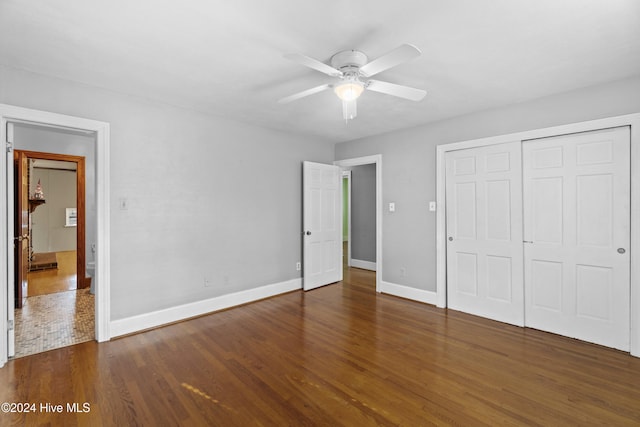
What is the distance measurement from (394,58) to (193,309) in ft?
11.4

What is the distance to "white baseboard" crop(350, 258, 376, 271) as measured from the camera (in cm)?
654

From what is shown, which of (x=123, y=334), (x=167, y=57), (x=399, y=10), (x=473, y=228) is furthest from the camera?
(x=473, y=228)

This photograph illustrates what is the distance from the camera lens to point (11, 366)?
2.52 m

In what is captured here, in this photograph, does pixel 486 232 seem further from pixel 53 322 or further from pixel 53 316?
pixel 53 316

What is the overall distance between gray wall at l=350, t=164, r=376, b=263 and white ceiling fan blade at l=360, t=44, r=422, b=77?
4.48m

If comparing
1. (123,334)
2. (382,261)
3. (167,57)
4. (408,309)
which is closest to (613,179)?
(408,309)

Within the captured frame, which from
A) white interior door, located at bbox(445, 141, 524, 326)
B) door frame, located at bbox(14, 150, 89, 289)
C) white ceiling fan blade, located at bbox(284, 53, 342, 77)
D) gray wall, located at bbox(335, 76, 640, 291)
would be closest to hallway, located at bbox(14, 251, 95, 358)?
door frame, located at bbox(14, 150, 89, 289)

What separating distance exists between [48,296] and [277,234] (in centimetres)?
351

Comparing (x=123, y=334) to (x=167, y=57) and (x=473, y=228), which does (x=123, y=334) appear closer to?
(x=167, y=57)

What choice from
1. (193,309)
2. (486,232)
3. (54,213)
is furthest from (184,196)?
(54,213)

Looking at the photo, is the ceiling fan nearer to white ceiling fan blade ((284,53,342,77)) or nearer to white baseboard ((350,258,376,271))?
white ceiling fan blade ((284,53,342,77))

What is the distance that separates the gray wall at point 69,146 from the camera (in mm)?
4441

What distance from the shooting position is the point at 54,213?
7.99 meters

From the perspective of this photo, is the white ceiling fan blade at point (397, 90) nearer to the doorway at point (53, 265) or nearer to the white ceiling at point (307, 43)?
the white ceiling at point (307, 43)
